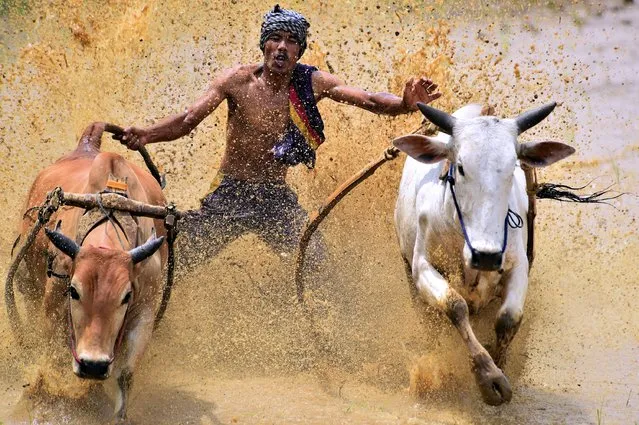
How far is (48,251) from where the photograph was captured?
5.83 m

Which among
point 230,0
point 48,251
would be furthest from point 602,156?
point 48,251

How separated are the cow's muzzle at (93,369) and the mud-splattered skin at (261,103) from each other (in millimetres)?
1990

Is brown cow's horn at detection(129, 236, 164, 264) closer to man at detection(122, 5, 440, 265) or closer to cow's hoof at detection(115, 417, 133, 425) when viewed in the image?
cow's hoof at detection(115, 417, 133, 425)

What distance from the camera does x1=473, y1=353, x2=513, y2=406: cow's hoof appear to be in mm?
5340

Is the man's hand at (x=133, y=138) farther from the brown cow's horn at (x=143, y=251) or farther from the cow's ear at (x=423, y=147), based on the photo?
the cow's ear at (x=423, y=147)

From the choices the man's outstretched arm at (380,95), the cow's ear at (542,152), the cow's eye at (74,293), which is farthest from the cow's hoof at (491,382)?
the cow's eye at (74,293)

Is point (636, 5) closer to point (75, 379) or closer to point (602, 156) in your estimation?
point (602, 156)

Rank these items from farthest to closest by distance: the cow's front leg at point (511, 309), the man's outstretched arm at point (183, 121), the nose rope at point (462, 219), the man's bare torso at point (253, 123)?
the man's bare torso at point (253, 123), the man's outstretched arm at point (183, 121), the cow's front leg at point (511, 309), the nose rope at point (462, 219)

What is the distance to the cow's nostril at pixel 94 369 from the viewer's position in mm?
5023

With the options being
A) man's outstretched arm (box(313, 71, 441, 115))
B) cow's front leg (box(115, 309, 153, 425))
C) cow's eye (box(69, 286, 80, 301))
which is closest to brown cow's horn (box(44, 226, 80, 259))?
cow's eye (box(69, 286, 80, 301))

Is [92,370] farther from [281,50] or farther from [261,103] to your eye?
[281,50]

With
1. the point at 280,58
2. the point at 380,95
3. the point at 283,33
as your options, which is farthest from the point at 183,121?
the point at 380,95

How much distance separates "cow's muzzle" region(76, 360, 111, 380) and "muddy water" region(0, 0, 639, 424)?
0.70 meters

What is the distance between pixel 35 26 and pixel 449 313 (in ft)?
23.3
